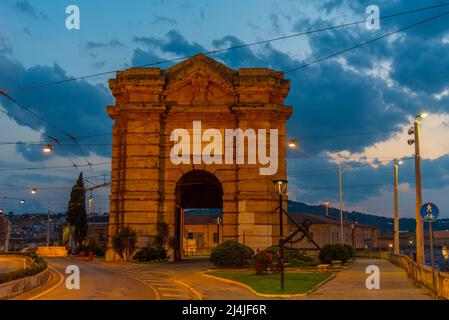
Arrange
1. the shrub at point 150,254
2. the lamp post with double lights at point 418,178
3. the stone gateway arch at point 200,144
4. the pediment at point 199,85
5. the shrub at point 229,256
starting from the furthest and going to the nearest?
the pediment at point 199,85 < the stone gateway arch at point 200,144 < the shrub at point 150,254 < the shrub at point 229,256 < the lamp post with double lights at point 418,178

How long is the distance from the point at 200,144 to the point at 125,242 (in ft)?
33.9

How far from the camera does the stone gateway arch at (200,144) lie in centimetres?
4616

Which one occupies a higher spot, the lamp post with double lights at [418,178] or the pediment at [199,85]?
the pediment at [199,85]

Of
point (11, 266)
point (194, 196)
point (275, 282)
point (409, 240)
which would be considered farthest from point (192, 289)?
point (409, 240)

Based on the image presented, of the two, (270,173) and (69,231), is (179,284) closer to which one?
(270,173)

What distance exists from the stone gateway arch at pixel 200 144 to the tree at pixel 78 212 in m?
27.2

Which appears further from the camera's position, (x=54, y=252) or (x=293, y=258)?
(x=54, y=252)

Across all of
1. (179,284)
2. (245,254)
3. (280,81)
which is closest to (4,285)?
(179,284)

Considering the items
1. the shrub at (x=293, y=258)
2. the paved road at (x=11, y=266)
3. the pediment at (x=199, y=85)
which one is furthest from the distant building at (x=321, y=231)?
Answer: the paved road at (x=11, y=266)

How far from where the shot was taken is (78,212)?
7406 centimetres

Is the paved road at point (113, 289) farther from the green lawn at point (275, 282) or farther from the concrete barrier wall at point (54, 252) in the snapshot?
the concrete barrier wall at point (54, 252)

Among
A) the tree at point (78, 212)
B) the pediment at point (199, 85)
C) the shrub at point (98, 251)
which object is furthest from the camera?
the tree at point (78, 212)

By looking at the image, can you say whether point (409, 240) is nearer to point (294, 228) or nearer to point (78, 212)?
point (294, 228)

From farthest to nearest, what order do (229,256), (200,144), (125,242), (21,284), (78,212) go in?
1. (78,212)
2. (200,144)
3. (125,242)
4. (229,256)
5. (21,284)
